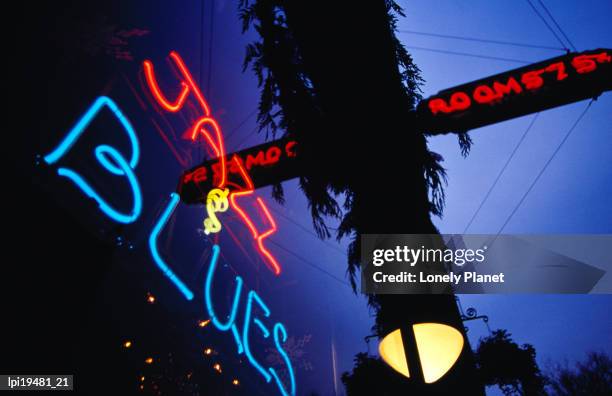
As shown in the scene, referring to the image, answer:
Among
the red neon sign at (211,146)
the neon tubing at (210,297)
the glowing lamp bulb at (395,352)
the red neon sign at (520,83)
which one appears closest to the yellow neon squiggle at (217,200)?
the red neon sign at (211,146)

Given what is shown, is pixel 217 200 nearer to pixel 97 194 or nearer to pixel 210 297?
pixel 210 297

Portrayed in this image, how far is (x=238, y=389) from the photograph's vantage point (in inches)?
343

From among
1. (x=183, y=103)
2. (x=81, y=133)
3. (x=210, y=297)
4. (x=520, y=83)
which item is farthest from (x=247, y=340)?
(x=520, y=83)

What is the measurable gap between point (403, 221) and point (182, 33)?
38.7 feet

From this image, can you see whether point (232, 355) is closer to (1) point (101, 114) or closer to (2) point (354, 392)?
(2) point (354, 392)

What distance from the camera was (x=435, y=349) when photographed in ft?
7.94

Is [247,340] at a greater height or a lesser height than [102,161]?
lesser

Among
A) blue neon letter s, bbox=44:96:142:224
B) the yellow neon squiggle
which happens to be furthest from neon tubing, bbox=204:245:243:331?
blue neon letter s, bbox=44:96:142:224

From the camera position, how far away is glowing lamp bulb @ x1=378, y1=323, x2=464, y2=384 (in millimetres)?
2422

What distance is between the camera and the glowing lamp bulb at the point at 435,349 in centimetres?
242

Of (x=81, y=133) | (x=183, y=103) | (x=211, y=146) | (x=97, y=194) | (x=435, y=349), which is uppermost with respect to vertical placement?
(x=183, y=103)

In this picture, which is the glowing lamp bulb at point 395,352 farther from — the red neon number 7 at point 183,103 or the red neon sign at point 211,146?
the red neon number 7 at point 183,103

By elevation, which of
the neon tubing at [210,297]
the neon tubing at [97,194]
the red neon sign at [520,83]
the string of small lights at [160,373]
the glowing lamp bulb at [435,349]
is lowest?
the glowing lamp bulb at [435,349]

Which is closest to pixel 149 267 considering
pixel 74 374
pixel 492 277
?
pixel 74 374
